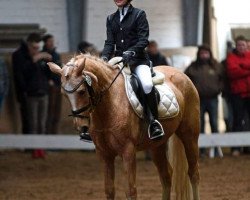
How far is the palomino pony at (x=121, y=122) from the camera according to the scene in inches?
325

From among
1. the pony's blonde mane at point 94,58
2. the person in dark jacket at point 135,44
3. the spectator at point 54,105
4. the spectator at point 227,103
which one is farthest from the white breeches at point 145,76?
the spectator at point 54,105

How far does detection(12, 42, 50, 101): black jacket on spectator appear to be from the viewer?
605 inches

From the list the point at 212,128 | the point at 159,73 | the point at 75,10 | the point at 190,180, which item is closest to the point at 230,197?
the point at 190,180

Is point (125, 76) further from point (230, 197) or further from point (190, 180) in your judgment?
point (230, 197)

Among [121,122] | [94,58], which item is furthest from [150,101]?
[94,58]

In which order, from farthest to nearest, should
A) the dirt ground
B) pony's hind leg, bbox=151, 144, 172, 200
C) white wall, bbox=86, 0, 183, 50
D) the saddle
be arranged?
white wall, bbox=86, 0, 183, 50 < the dirt ground < pony's hind leg, bbox=151, 144, 172, 200 < the saddle

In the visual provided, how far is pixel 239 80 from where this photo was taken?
1589cm

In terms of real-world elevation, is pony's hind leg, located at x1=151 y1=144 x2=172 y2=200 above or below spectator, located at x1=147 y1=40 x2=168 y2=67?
above

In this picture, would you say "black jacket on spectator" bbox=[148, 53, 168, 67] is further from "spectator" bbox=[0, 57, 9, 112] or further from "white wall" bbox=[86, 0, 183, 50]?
"white wall" bbox=[86, 0, 183, 50]

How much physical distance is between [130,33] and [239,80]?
6.95 metres

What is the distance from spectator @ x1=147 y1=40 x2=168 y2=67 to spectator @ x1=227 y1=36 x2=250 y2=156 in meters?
1.14

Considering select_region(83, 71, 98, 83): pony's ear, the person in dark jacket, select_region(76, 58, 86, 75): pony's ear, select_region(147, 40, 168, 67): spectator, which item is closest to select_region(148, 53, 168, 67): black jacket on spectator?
select_region(147, 40, 168, 67): spectator

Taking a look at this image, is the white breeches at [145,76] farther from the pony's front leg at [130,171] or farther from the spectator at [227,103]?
the spectator at [227,103]

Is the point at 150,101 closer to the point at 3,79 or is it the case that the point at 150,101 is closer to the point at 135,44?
the point at 135,44
